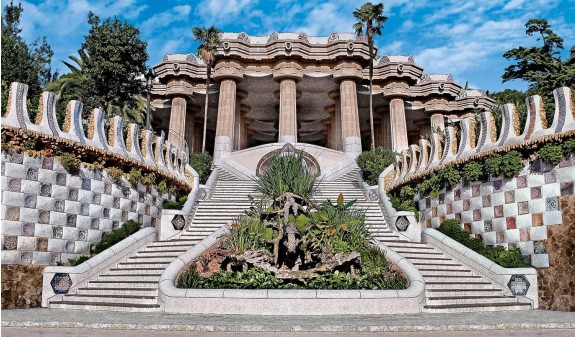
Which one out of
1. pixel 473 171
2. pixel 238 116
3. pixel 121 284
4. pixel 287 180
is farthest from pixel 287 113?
pixel 121 284

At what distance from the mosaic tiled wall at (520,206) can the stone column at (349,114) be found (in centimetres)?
2075

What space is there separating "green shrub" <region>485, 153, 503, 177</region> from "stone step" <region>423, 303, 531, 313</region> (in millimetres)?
4120

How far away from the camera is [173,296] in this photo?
11.8 metres

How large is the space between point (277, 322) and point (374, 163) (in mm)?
18515

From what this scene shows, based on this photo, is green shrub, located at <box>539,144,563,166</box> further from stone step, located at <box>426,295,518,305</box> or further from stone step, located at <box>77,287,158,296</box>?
stone step, located at <box>77,287,158,296</box>

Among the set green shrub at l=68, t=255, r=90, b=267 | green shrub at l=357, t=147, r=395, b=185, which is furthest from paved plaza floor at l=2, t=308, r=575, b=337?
green shrub at l=357, t=147, r=395, b=185

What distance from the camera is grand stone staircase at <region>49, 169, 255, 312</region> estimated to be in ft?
41.9

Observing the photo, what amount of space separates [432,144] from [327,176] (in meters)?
11.7

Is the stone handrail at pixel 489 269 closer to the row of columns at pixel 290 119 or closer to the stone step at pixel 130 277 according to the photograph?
the stone step at pixel 130 277

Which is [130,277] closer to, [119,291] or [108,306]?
[119,291]

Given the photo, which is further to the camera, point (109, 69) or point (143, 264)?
point (109, 69)

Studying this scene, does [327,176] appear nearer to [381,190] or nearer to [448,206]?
[381,190]

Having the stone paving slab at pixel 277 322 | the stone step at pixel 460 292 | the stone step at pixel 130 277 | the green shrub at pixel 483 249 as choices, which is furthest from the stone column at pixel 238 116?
the stone paving slab at pixel 277 322

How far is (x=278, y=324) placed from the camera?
9.46m
